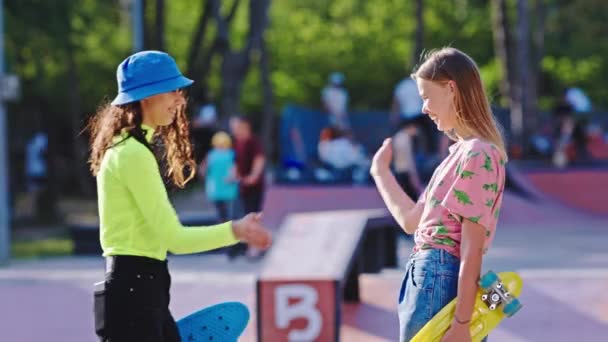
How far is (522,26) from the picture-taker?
2661 cm

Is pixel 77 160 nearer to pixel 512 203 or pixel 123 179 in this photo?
pixel 512 203

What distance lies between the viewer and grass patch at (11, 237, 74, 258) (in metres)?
18.4

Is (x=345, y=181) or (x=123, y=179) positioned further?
(x=345, y=181)

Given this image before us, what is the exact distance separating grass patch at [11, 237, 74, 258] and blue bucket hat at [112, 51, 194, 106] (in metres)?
13.4

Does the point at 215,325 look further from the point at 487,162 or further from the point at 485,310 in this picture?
the point at 487,162

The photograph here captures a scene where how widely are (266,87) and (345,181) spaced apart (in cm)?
1432

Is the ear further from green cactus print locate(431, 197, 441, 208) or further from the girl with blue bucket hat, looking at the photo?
the girl with blue bucket hat

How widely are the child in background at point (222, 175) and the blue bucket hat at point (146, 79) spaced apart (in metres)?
9.48

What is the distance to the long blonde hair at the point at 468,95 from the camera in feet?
13.3

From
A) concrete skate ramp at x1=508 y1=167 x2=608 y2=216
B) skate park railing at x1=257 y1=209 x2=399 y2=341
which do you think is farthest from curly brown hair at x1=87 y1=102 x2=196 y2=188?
concrete skate ramp at x1=508 y1=167 x2=608 y2=216

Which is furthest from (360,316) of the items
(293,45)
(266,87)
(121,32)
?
(293,45)

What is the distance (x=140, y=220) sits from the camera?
13.6 feet

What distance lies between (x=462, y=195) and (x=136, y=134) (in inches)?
42.9

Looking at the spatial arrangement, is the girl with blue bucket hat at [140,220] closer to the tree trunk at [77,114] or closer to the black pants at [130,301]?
the black pants at [130,301]
